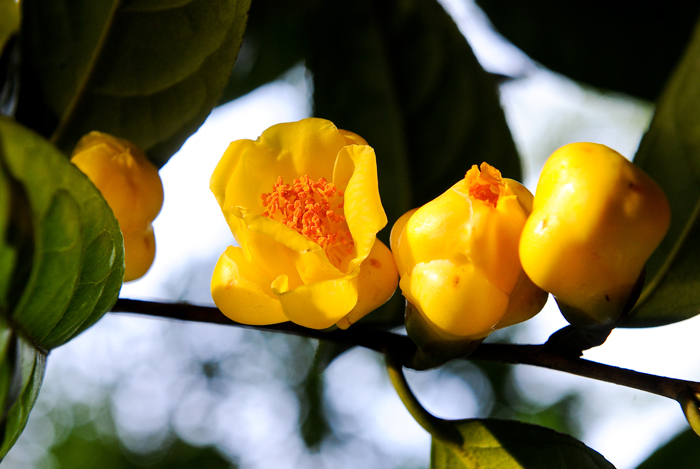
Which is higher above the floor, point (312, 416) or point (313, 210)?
point (313, 210)

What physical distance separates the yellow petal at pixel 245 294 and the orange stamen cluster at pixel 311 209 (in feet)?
0.22

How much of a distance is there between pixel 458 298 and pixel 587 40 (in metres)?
0.64

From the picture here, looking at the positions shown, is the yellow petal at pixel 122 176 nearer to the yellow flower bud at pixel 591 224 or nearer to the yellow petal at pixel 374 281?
the yellow petal at pixel 374 281

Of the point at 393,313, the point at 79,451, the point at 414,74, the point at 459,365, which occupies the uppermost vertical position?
the point at 414,74

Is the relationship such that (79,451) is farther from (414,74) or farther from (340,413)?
(414,74)

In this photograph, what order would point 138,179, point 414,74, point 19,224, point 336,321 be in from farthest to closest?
1. point 414,74
2. point 138,179
3. point 336,321
4. point 19,224

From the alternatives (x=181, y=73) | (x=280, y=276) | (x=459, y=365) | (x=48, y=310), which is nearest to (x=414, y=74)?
(x=181, y=73)

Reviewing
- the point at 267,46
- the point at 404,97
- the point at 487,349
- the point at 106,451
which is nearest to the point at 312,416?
the point at 106,451

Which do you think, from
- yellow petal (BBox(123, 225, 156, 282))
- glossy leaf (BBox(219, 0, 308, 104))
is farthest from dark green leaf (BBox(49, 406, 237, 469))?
yellow petal (BBox(123, 225, 156, 282))

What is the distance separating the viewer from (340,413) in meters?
2.34

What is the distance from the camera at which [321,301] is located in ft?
1.35

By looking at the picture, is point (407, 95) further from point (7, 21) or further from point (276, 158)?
point (7, 21)

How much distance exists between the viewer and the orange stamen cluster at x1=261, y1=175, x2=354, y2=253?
0.50 m

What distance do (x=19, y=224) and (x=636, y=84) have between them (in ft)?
2.81
